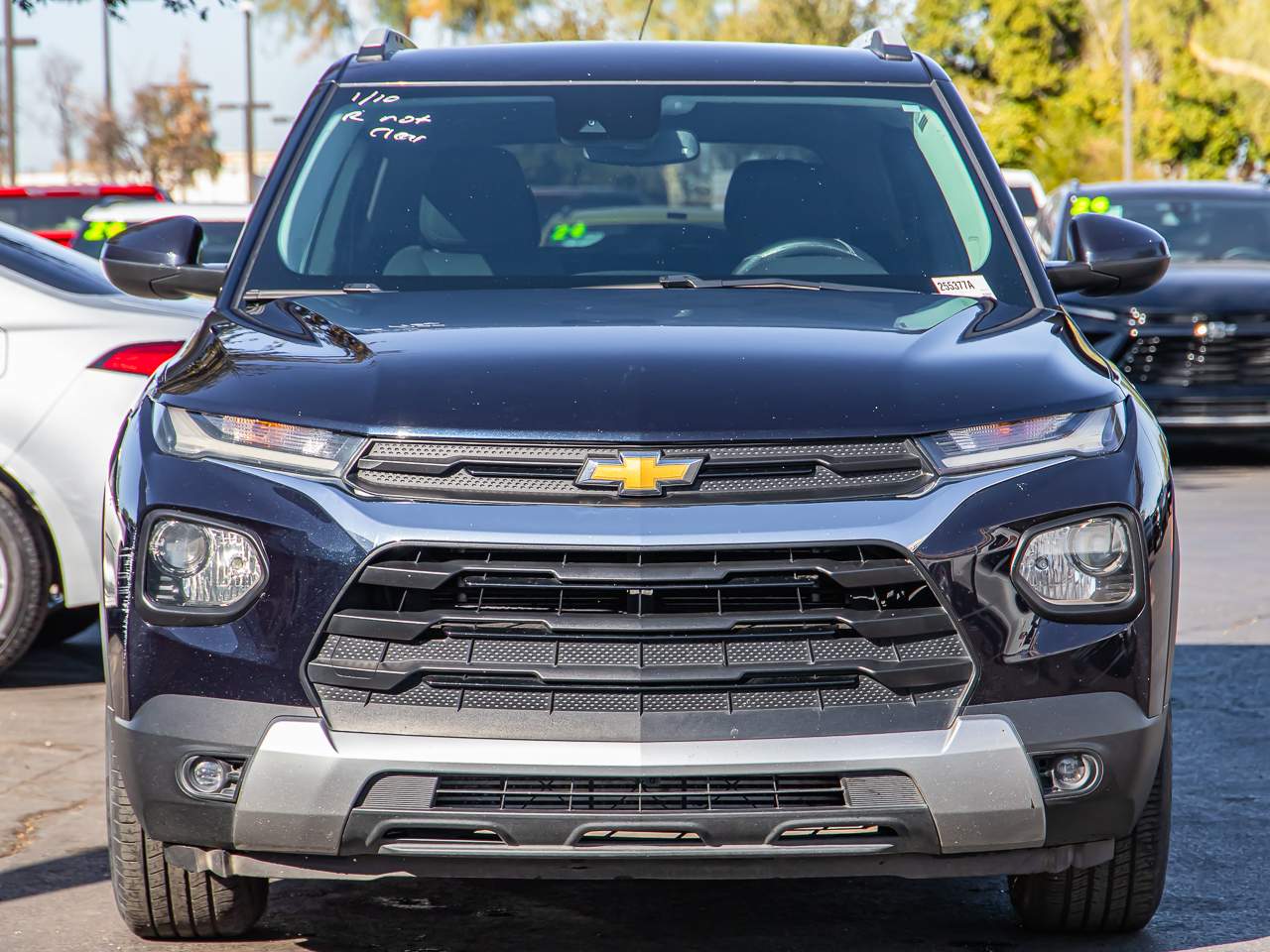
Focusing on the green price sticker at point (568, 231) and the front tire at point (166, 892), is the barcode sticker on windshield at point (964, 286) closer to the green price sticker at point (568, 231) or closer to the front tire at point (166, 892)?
the green price sticker at point (568, 231)

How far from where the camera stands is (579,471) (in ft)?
10.7

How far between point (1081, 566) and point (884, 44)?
2.17m

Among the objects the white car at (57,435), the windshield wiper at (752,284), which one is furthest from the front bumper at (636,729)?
the white car at (57,435)

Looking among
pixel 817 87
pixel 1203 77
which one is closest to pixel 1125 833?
pixel 817 87

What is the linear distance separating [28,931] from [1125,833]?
Answer: 7.31 ft

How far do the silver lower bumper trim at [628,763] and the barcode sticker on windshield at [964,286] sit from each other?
4.10 ft

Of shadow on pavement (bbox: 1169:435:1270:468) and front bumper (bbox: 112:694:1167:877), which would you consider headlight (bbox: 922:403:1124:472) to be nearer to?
front bumper (bbox: 112:694:1167:877)

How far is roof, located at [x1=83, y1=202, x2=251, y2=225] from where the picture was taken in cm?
1318

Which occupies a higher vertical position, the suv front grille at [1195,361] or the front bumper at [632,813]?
the front bumper at [632,813]

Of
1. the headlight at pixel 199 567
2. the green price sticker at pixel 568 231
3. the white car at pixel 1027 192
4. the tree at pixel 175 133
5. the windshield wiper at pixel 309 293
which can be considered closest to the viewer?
the headlight at pixel 199 567

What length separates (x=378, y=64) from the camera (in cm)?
488

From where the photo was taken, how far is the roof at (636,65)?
189 inches

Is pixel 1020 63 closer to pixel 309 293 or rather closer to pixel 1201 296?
pixel 1201 296

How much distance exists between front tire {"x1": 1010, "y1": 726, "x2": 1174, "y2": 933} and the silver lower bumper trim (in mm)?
580
